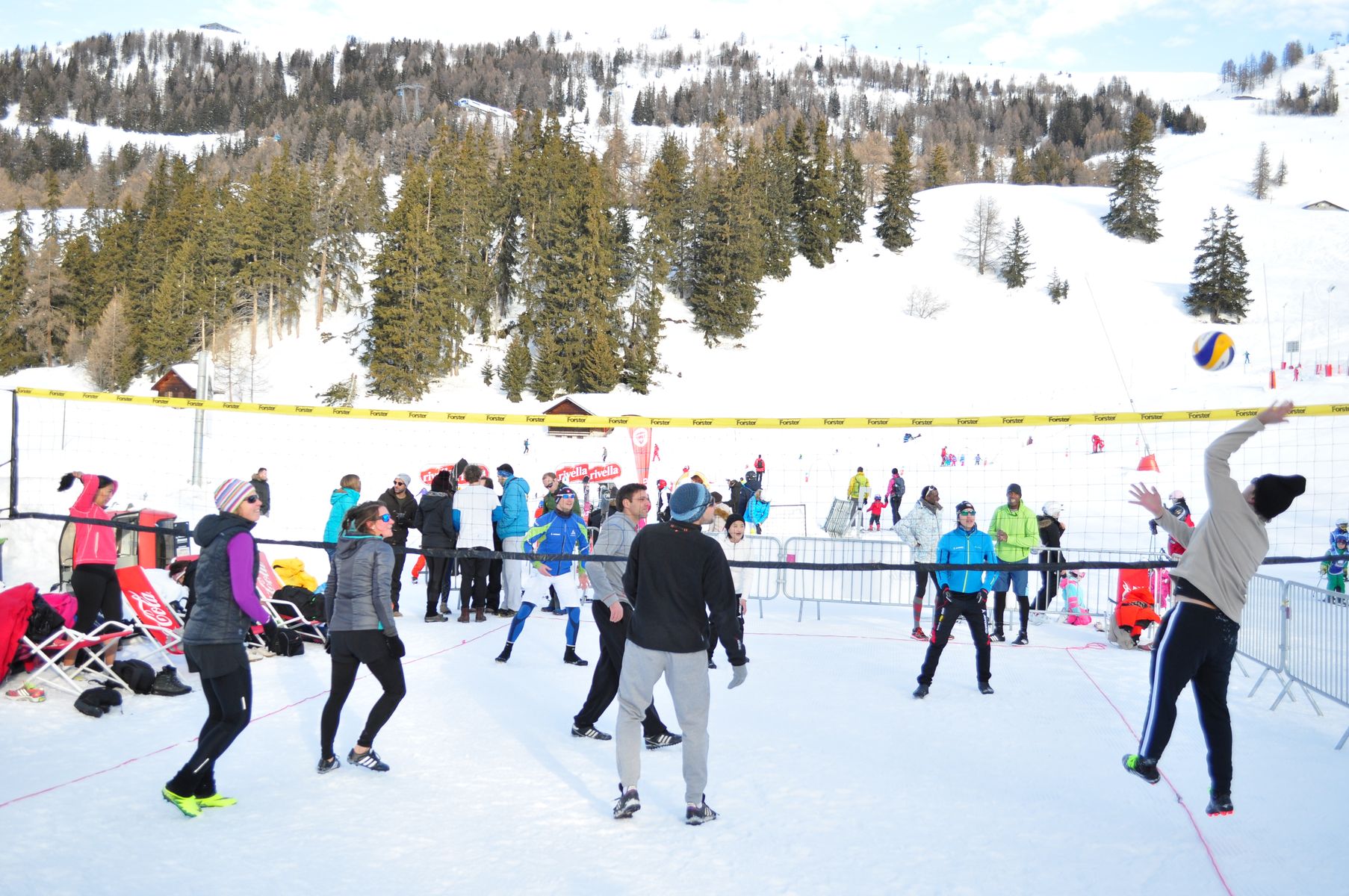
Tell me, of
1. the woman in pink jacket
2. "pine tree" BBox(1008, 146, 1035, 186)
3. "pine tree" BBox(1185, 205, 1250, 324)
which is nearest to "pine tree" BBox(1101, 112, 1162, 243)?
"pine tree" BBox(1185, 205, 1250, 324)

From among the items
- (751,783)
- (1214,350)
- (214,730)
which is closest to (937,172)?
(1214,350)

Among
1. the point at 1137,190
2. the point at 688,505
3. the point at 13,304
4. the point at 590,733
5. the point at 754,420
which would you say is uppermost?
the point at 1137,190

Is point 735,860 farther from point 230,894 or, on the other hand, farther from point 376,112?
point 376,112

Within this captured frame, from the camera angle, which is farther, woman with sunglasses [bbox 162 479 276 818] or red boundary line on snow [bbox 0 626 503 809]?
red boundary line on snow [bbox 0 626 503 809]

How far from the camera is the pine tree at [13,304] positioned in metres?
51.8

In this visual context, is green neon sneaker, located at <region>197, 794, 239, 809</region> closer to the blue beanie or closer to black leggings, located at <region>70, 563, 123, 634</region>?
the blue beanie

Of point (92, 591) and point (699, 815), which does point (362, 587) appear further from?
point (92, 591)

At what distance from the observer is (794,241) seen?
64.1m

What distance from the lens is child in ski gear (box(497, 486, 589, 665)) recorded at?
319 inches

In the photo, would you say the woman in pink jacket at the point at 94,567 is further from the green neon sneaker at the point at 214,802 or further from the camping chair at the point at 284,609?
the green neon sneaker at the point at 214,802

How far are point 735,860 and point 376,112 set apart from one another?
433 feet

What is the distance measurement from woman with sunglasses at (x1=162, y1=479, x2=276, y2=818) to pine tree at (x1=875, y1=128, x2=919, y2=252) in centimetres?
6882

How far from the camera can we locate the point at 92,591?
22.5ft

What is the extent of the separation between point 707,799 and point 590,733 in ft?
4.59
